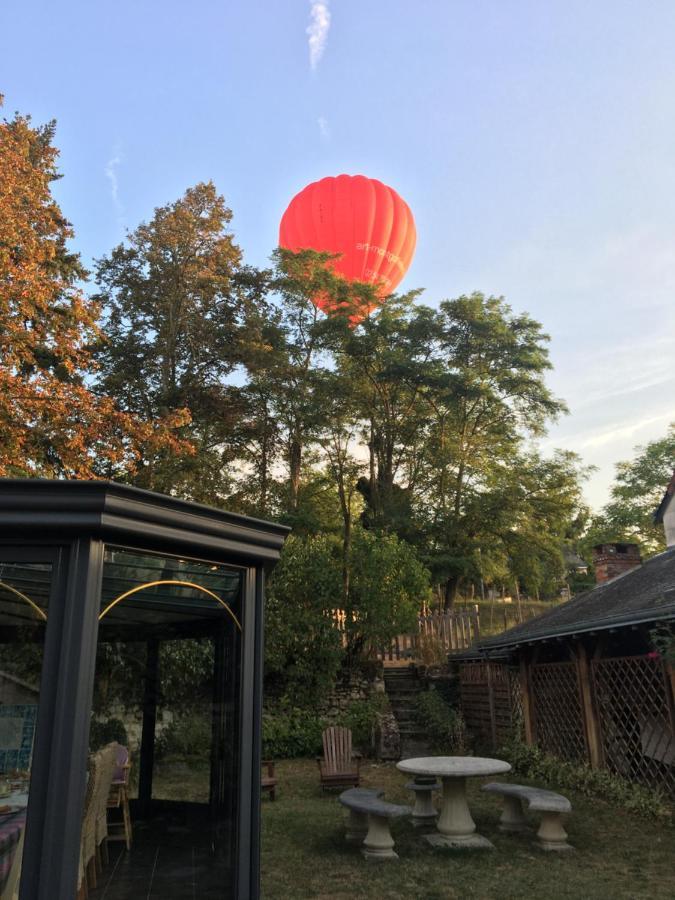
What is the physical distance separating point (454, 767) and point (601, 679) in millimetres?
3512

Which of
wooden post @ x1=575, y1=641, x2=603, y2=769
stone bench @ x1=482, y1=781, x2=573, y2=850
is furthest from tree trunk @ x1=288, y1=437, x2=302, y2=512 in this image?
stone bench @ x1=482, y1=781, x2=573, y2=850

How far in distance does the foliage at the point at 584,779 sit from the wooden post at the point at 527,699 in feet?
0.76

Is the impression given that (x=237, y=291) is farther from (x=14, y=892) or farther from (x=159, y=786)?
(x=14, y=892)

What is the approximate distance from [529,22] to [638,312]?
19.2ft

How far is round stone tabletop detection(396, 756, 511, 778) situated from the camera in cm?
703

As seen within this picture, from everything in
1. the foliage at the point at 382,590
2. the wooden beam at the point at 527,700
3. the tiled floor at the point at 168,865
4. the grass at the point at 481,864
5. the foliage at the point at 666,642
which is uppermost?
the foliage at the point at 382,590

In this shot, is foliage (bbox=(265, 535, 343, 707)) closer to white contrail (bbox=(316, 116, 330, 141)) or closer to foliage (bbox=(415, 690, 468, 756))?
foliage (bbox=(415, 690, 468, 756))

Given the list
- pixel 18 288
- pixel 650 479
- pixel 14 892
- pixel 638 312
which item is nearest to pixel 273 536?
pixel 14 892

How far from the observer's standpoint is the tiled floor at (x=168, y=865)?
4258mm

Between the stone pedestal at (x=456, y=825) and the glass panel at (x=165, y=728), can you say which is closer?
the glass panel at (x=165, y=728)

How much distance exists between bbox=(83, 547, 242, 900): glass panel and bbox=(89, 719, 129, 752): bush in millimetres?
17

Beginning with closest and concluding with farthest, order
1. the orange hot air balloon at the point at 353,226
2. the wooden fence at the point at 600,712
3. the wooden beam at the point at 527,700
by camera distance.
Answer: the wooden fence at the point at 600,712, the wooden beam at the point at 527,700, the orange hot air balloon at the point at 353,226

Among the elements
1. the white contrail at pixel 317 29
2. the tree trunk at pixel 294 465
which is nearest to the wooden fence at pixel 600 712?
the tree trunk at pixel 294 465

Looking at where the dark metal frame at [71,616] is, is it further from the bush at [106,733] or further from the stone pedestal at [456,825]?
the stone pedestal at [456,825]
